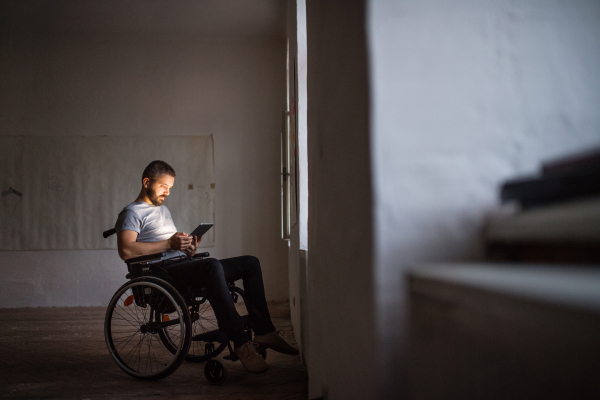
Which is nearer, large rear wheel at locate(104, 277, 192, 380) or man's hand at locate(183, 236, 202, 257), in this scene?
large rear wheel at locate(104, 277, 192, 380)

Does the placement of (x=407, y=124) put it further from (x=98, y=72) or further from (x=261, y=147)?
(x=98, y=72)

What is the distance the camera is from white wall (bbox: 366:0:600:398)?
21.3 inches

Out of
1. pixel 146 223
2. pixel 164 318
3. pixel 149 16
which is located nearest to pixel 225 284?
pixel 164 318

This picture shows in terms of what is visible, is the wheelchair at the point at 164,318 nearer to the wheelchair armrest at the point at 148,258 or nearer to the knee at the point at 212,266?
the wheelchair armrest at the point at 148,258

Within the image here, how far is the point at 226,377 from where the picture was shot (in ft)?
6.19

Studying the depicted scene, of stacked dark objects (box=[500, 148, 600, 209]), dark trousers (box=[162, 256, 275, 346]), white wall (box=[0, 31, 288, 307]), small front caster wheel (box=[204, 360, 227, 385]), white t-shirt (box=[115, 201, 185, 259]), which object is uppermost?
white wall (box=[0, 31, 288, 307])

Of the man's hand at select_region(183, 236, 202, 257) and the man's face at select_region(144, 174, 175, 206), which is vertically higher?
the man's face at select_region(144, 174, 175, 206)

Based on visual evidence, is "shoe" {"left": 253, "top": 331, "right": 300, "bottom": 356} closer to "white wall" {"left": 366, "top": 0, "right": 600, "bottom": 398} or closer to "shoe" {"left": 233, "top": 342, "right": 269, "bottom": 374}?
"shoe" {"left": 233, "top": 342, "right": 269, "bottom": 374}

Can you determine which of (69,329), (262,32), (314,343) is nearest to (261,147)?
(262,32)

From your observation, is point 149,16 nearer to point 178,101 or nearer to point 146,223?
point 178,101

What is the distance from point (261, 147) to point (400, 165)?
4248 mm

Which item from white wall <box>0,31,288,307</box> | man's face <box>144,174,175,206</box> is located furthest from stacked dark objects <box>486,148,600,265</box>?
white wall <box>0,31,288,307</box>

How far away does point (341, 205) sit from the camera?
2.63ft

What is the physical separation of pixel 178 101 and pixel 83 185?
4.82ft
